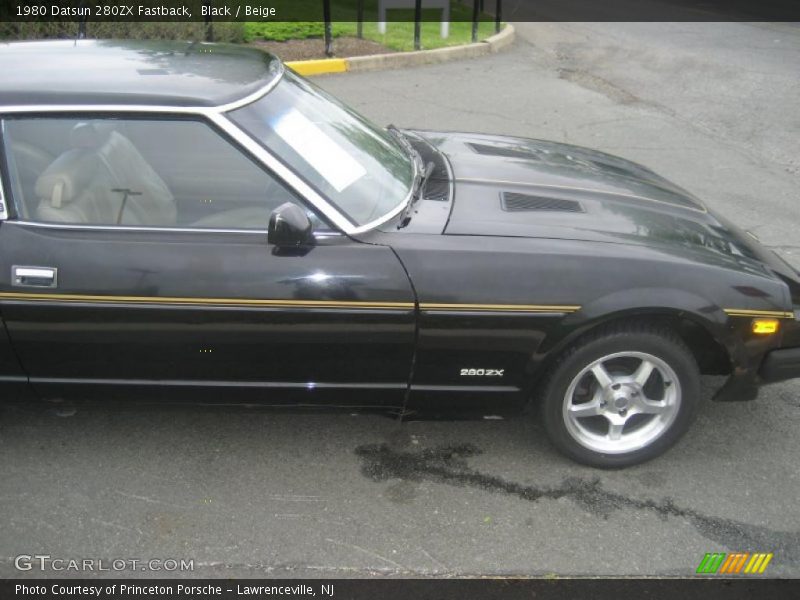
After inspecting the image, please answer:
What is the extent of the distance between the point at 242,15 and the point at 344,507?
975 centimetres

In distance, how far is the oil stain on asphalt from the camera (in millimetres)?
2934

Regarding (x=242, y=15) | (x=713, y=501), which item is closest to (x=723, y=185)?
(x=713, y=501)

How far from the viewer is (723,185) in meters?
6.57

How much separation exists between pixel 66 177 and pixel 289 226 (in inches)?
37.8

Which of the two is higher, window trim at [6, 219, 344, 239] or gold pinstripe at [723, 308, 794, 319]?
window trim at [6, 219, 344, 239]

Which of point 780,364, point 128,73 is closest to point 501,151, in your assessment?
point 780,364

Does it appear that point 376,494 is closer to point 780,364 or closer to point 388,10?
point 780,364

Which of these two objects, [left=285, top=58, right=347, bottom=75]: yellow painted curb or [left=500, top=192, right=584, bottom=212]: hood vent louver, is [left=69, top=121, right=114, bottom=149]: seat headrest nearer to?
[left=500, top=192, right=584, bottom=212]: hood vent louver

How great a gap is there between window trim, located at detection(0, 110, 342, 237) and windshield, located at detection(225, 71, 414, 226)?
44 mm

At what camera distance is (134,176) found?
10.1 ft

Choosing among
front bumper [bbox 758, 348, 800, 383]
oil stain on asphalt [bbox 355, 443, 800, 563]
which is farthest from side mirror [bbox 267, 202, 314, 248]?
front bumper [bbox 758, 348, 800, 383]
